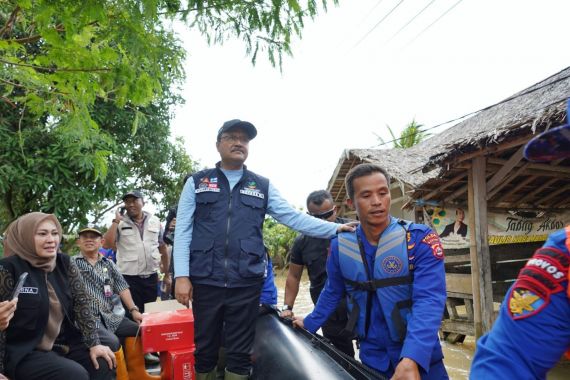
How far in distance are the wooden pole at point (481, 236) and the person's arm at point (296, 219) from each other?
3927mm

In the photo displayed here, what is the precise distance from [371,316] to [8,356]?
2.10m

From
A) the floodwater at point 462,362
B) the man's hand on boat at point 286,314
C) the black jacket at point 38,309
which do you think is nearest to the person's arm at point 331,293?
the man's hand on boat at point 286,314

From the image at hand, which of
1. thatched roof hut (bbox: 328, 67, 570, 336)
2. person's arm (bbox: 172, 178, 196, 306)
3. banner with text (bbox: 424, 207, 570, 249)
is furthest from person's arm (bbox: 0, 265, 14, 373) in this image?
banner with text (bbox: 424, 207, 570, 249)

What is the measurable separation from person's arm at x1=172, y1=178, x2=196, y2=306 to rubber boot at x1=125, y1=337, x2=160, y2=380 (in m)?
1.67

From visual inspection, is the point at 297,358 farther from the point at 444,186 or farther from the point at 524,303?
the point at 444,186

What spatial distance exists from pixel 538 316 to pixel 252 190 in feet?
6.43

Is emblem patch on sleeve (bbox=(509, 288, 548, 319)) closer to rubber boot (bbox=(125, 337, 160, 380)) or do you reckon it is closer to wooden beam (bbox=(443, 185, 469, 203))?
rubber boot (bbox=(125, 337, 160, 380))

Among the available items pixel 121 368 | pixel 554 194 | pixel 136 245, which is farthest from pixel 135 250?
pixel 554 194

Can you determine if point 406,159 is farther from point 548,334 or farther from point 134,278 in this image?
point 548,334

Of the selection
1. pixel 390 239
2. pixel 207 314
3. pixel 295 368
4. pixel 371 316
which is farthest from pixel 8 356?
pixel 390 239

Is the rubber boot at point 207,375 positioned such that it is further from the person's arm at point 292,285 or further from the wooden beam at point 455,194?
the wooden beam at point 455,194

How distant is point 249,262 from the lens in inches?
96.9

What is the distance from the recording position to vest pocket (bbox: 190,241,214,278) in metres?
2.42

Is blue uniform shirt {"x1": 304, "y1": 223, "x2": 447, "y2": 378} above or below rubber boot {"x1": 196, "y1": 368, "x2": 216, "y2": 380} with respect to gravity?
above
